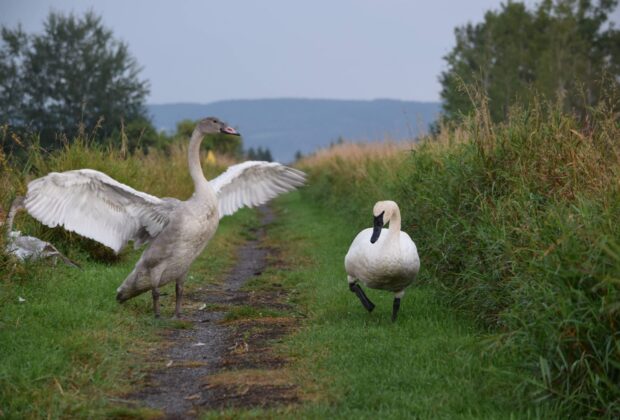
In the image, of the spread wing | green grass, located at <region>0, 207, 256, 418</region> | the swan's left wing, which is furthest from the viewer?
the swan's left wing

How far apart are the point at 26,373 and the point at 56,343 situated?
3.09ft

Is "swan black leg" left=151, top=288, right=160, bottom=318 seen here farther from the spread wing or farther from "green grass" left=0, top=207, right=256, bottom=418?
the spread wing

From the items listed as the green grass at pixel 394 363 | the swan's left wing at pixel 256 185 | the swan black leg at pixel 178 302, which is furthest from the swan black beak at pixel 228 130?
the green grass at pixel 394 363

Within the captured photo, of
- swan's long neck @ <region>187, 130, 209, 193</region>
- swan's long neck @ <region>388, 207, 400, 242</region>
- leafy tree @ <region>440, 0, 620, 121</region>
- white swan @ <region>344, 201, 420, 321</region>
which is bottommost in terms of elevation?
white swan @ <region>344, 201, 420, 321</region>

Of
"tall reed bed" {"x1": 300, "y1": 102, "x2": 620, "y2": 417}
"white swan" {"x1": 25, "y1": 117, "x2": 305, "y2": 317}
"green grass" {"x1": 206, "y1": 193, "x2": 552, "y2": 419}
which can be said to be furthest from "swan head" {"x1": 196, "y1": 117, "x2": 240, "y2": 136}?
"tall reed bed" {"x1": 300, "y1": 102, "x2": 620, "y2": 417}

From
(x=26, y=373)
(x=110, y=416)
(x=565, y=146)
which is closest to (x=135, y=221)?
(x=26, y=373)

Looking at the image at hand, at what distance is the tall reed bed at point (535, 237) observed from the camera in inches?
195

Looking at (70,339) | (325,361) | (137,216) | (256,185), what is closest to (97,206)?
(137,216)

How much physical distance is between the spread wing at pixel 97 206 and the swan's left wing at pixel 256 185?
175cm

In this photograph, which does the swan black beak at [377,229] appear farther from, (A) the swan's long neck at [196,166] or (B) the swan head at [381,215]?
(A) the swan's long neck at [196,166]

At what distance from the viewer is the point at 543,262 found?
5.68m

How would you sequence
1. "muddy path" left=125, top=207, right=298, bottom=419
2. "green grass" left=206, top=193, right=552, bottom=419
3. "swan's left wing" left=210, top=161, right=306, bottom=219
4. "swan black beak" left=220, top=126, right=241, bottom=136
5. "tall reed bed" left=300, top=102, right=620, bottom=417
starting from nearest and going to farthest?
"tall reed bed" left=300, top=102, right=620, bottom=417
"green grass" left=206, top=193, right=552, bottom=419
"muddy path" left=125, top=207, right=298, bottom=419
"swan black beak" left=220, top=126, right=241, bottom=136
"swan's left wing" left=210, top=161, right=306, bottom=219

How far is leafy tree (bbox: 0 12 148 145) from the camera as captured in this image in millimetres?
38812

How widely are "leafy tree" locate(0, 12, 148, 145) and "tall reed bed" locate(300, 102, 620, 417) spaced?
29.0 metres
